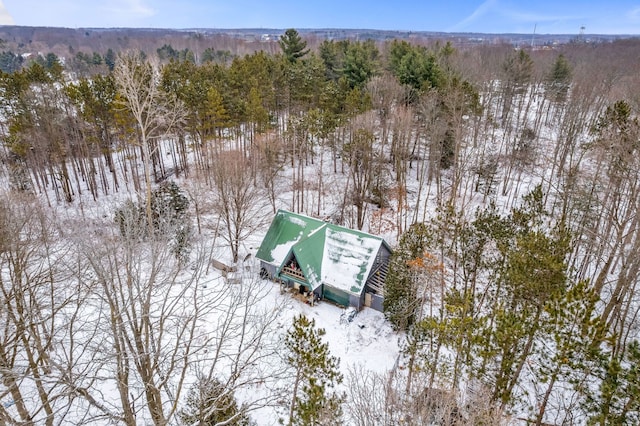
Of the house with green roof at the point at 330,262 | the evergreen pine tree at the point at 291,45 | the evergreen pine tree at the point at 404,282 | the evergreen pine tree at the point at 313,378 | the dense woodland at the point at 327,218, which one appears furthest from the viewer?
the evergreen pine tree at the point at 291,45

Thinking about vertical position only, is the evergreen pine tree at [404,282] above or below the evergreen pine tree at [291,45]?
below

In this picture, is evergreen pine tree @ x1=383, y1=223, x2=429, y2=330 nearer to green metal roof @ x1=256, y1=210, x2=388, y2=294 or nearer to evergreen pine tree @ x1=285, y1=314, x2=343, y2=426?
green metal roof @ x1=256, y1=210, x2=388, y2=294

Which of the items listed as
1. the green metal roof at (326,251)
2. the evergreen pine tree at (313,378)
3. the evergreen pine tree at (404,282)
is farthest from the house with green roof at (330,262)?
the evergreen pine tree at (313,378)

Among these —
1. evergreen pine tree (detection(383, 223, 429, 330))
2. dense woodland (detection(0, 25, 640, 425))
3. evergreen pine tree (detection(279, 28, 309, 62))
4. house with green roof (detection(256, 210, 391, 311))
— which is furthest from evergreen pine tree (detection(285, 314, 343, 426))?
evergreen pine tree (detection(279, 28, 309, 62))

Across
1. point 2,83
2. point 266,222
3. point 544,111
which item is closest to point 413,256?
point 266,222

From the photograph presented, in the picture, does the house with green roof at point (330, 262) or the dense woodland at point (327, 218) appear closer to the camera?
the dense woodland at point (327, 218)

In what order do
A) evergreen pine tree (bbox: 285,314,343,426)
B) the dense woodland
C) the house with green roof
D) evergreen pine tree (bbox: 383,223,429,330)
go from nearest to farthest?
1. evergreen pine tree (bbox: 285,314,343,426)
2. the dense woodland
3. evergreen pine tree (bbox: 383,223,429,330)
4. the house with green roof

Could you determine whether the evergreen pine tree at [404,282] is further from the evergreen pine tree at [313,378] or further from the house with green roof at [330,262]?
the evergreen pine tree at [313,378]
